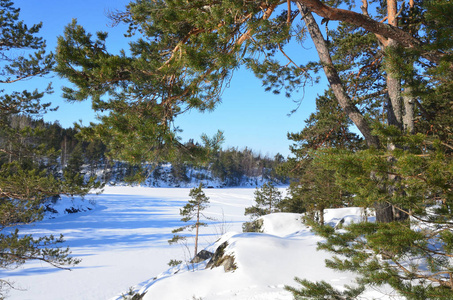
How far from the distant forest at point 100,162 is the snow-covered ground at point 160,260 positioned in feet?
8.08

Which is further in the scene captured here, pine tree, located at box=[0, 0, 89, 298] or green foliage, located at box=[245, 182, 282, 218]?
green foliage, located at box=[245, 182, 282, 218]

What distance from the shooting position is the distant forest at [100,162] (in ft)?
14.8

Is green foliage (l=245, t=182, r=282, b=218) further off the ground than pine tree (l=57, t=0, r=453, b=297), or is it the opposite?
pine tree (l=57, t=0, r=453, b=297)

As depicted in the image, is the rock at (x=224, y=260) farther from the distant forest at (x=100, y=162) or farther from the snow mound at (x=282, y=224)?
the snow mound at (x=282, y=224)

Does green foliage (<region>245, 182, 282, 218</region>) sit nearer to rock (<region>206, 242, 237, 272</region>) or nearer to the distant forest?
the distant forest

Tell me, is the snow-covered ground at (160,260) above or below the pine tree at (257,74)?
below

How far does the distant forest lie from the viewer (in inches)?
177

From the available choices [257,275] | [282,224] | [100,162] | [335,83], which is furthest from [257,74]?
[100,162]

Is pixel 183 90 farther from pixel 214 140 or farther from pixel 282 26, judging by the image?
pixel 282 26

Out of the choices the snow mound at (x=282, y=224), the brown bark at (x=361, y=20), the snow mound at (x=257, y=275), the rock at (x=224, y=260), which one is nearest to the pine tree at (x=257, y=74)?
the brown bark at (x=361, y=20)

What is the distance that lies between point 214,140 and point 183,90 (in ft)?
3.13

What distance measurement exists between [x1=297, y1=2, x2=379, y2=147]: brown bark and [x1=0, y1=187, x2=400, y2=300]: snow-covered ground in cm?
273

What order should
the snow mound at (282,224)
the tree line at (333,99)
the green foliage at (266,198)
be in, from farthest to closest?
the green foliage at (266,198), the snow mound at (282,224), the tree line at (333,99)

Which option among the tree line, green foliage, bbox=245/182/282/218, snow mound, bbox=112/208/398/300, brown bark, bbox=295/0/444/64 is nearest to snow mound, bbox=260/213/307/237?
snow mound, bbox=112/208/398/300
